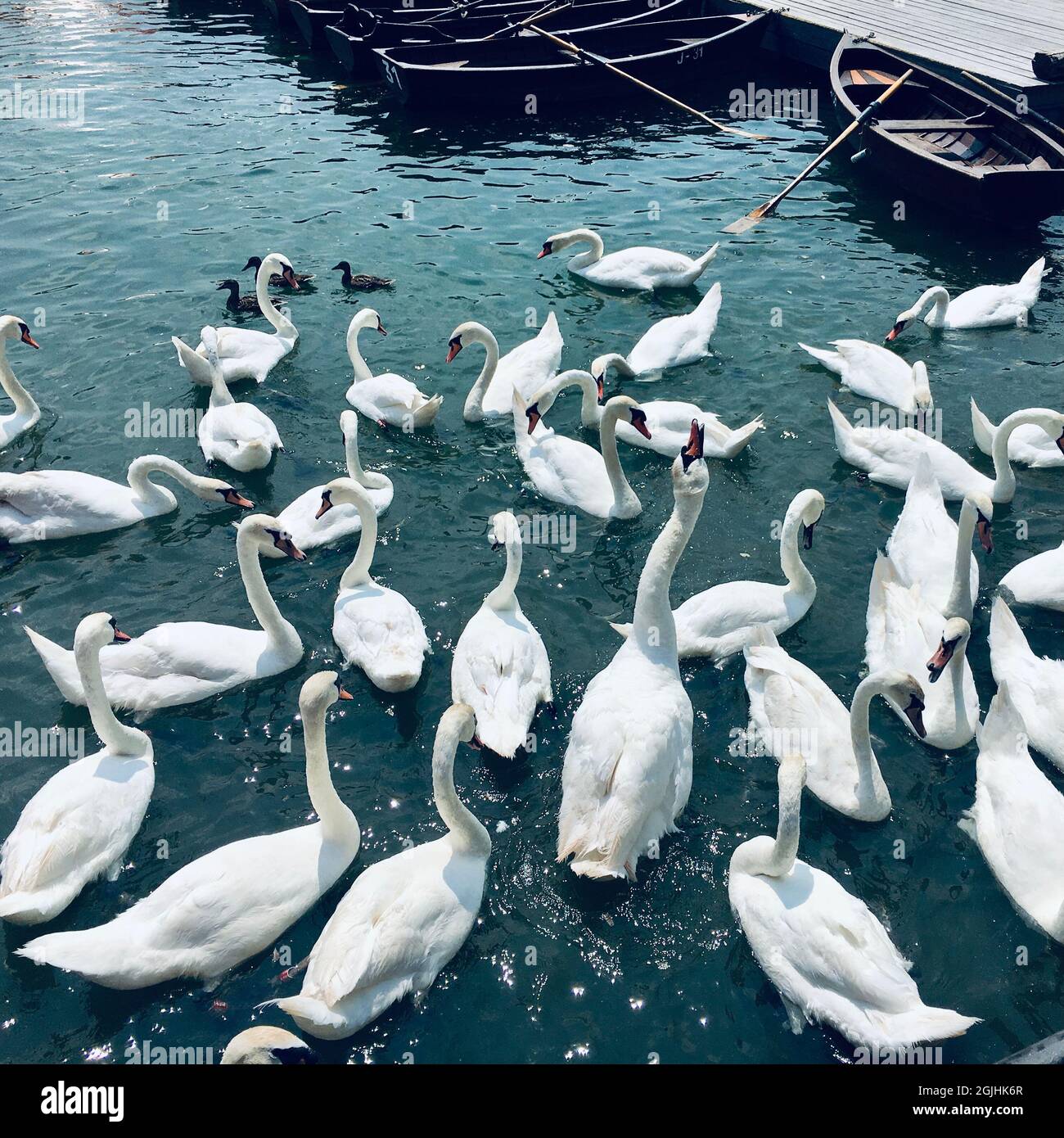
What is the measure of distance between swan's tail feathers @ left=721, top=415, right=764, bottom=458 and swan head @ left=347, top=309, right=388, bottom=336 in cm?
521

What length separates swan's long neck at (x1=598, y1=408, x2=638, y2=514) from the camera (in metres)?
10.4

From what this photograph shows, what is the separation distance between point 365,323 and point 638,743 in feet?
28.8

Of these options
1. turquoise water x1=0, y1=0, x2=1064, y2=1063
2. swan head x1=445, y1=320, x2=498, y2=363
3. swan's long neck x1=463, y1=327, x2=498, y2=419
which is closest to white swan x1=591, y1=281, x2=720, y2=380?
turquoise water x1=0, y1=0, x2=1064, y2=1063

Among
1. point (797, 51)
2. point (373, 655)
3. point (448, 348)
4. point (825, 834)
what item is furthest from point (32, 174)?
point (825, 834)

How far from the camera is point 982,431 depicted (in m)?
11.5

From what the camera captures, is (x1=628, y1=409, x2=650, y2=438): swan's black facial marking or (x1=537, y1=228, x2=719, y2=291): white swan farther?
(x1=537, y1=228, x2=719, y2=291): white swan

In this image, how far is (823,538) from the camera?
1041 cm

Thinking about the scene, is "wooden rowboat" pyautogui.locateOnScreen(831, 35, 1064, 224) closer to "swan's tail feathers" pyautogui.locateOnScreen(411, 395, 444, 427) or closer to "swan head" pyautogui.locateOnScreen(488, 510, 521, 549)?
"swan's tail feathers" pyautogui.locateOnScreen(411, 395, 444, 427)

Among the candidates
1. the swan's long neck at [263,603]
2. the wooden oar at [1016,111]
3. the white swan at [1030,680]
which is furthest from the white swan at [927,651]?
the wooden oar at [1016,111]

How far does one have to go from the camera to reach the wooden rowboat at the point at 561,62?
928 inches

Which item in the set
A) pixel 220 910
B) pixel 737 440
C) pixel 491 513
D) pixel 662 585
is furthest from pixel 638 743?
pixel 737 440

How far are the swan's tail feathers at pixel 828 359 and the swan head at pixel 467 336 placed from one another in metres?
4.50

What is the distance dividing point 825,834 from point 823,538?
13.5ft
